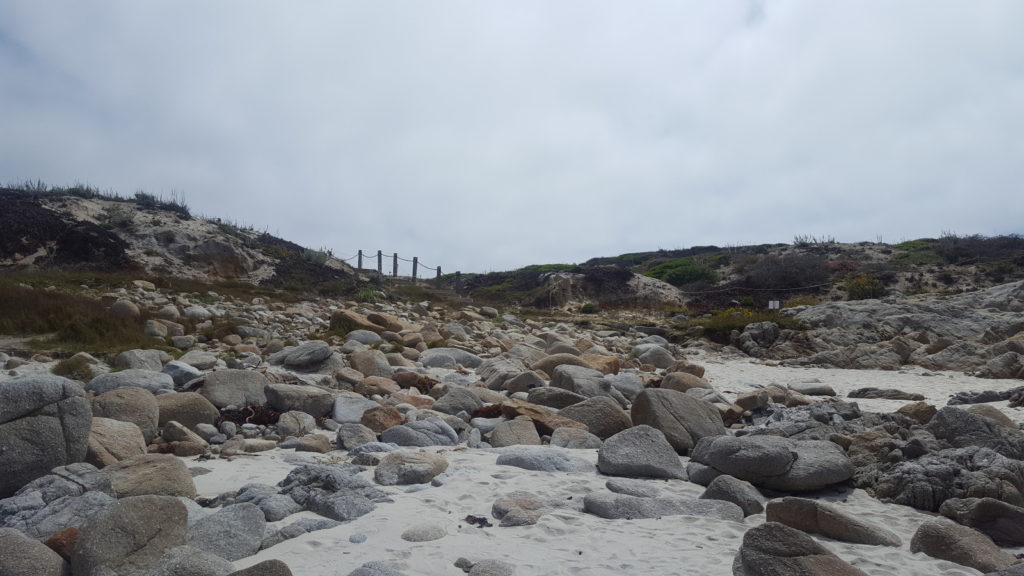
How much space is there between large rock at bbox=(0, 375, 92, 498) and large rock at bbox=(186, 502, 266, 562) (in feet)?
4.93

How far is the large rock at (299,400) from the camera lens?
649 centimetres

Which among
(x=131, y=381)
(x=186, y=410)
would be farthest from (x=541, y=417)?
(x=131, y=381)

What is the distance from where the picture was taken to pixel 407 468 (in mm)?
4527

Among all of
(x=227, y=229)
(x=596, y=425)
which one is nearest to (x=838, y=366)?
(x=596, y=425)

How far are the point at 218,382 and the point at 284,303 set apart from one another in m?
12.2

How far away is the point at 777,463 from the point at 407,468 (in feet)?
9.36

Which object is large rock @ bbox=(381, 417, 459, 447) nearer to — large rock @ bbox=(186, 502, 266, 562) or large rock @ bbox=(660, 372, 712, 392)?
large rock @ bbox=(186, 502, 266, 562)

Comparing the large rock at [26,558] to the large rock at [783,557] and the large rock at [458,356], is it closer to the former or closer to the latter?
the large rock at [783,557]

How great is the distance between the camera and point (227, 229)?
1101 inches

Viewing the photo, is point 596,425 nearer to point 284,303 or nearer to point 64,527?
point 64,527

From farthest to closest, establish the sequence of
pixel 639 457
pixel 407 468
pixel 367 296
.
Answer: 1. pixel 367 296
2. pixel 639 457
3. pixel 407 468

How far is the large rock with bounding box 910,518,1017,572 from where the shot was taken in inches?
132

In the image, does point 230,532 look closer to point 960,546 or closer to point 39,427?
point 39,427

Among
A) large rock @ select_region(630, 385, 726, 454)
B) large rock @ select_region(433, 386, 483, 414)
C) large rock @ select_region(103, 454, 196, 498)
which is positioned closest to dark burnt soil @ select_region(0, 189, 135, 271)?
large rock @ select_region(433, 386, 483, 414)
